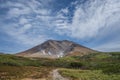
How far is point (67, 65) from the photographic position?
111 metres

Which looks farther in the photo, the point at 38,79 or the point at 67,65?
the point at 67,65

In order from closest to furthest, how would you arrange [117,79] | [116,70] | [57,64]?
1. [117,79]
2. [116,70]
3. [57,64]

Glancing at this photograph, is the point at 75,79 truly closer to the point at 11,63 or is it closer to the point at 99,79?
the point at 99,79

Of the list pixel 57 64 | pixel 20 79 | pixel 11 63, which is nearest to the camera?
pixel 20 79

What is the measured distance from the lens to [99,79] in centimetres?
4259

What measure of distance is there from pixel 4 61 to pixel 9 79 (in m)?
54.6

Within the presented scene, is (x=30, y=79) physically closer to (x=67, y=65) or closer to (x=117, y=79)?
(x=117, y=79)

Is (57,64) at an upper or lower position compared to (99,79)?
upper

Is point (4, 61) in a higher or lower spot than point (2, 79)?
higher

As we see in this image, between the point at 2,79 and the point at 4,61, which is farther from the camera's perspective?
the point at 4,61

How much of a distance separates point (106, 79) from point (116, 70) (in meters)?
15.7

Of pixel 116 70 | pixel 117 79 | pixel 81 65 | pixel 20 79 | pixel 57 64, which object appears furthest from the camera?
pixel 57 64

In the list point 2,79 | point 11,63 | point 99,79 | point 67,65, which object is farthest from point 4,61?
point 99,79

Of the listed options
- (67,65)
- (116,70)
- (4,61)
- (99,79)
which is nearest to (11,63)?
(4,61)
